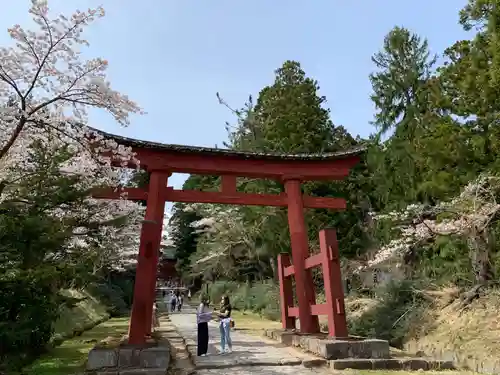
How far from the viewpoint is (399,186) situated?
67.4ft

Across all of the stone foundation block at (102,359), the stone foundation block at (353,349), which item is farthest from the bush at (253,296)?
the stone foundation block at (102,359)

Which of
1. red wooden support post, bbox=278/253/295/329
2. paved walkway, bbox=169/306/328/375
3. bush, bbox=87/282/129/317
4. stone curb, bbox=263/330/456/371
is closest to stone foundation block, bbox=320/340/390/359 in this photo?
stone curb, bbox=263/330/456/371

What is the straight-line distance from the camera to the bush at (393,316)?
1304cm

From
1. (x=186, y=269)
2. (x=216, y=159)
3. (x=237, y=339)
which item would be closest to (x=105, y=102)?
(x=216, y=159)

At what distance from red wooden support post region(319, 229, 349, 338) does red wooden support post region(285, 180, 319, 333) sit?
4.78 feet

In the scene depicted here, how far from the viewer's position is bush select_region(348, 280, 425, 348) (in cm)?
1304

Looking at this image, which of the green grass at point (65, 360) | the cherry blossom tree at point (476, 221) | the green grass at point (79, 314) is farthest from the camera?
the green grass at point (79, 314)

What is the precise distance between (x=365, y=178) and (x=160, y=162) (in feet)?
47.7

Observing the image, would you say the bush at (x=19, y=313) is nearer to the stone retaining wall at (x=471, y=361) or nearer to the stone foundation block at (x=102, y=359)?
the stone foundation block at (x=102, y=359)

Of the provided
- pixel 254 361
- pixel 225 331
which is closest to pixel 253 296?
pixel 225 331

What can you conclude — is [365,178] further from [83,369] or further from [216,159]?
[83,369]

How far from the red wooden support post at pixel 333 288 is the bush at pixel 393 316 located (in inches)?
153

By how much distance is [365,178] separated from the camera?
23312mm

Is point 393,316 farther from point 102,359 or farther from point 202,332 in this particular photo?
point 102,359
